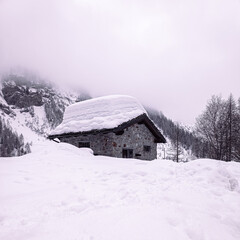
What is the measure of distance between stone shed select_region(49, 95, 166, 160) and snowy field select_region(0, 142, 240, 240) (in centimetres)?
695

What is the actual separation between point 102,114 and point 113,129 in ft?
8.03

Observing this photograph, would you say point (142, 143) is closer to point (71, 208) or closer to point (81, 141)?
point (81, 141)

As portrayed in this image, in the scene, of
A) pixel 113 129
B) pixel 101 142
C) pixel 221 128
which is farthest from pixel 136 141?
pixel 221 128

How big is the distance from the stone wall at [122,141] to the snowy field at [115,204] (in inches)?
273

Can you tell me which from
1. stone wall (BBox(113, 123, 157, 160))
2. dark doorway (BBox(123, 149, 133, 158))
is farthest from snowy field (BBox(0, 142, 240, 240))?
dark doorway (BBox(123, 149, 133, 158))

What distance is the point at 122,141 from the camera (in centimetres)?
1348

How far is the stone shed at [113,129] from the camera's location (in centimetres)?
1305

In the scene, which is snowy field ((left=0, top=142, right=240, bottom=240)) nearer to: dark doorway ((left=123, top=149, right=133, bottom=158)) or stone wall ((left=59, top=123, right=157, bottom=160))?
stone wall ((left=59, top=123, right=157, bottom=160))

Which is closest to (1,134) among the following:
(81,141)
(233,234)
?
(81,141)

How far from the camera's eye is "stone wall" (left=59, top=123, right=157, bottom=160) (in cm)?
1306

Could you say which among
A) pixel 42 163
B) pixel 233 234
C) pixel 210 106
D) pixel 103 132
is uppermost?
pixel 210 106

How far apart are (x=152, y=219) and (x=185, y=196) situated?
153 centimetres

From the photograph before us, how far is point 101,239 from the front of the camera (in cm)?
233

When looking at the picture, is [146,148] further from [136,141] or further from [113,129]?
[113,129]
